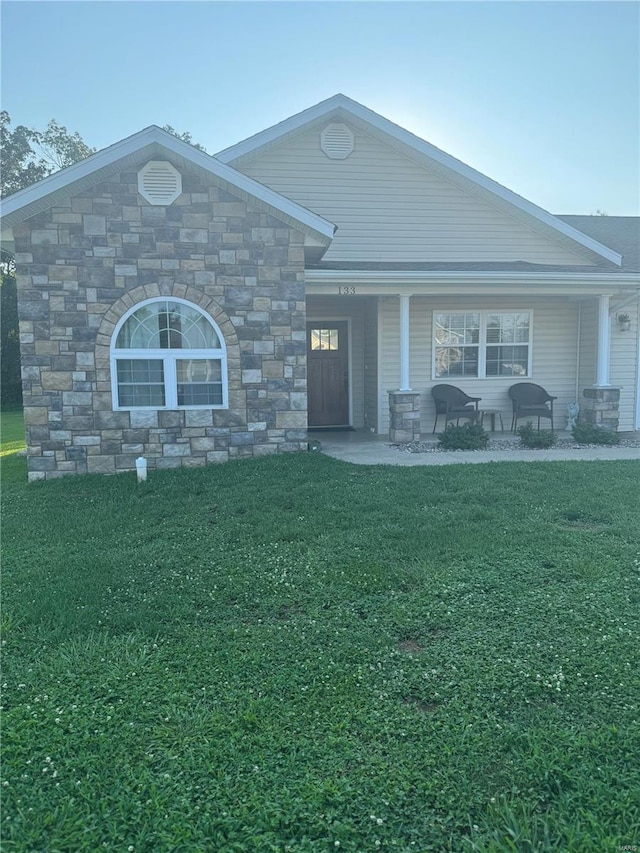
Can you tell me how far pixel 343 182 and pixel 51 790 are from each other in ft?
34.8

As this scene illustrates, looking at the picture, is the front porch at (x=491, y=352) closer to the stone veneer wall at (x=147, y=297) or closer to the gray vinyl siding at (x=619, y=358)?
the gray vinyl siding at (x=619, y=358)

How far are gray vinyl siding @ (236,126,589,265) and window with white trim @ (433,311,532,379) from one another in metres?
1.13

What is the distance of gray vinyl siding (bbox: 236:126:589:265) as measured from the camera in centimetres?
1084

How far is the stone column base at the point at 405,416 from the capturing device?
9992 mm

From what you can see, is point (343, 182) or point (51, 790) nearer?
point (51, 790)

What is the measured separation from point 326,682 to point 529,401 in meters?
9.37

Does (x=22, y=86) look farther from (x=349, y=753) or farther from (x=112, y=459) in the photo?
(x=349, y=753)

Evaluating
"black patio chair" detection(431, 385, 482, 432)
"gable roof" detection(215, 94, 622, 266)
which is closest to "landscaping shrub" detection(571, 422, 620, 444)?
"black patio chair" detection(431, 385, 482, 432)

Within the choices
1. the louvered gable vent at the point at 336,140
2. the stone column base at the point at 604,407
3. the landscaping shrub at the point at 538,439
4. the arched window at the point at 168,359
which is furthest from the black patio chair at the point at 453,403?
the louvered gable vent at the point at 336,140

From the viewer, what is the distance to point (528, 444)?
31.6ft

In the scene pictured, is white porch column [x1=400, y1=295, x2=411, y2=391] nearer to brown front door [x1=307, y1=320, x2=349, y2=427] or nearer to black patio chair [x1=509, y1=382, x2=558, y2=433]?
brown front door [x1=307, y1=320, x2=349, y2=427]

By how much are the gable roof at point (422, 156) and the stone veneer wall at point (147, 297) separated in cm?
314

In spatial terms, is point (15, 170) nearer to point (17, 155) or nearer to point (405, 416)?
point (17, 155)

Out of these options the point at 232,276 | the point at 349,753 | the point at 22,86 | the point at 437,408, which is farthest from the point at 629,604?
the point at 22,86
